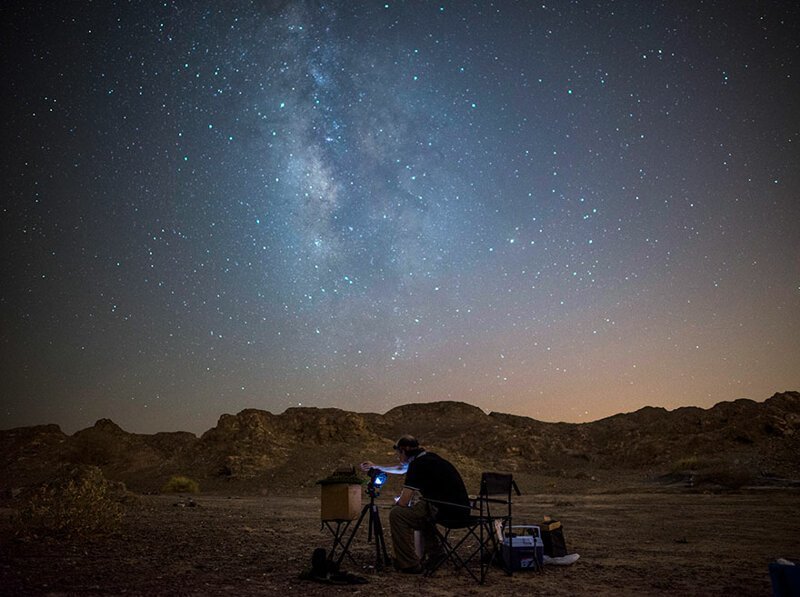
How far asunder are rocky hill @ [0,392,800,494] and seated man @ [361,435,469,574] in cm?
2262

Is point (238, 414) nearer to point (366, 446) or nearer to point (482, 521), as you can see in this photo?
point (366, 446)

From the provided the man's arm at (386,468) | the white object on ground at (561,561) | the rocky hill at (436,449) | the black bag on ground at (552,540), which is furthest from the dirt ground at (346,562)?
the rocky hill at (436,449)

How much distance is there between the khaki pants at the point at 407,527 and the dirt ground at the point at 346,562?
8.6 inches

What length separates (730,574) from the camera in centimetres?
694

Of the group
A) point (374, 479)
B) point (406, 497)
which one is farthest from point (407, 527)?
point (374, 479)

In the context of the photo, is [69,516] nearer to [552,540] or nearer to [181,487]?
[552,540]

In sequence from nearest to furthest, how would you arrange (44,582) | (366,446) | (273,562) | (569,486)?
1. (44,582)
2. (273,562)
3. (569,486)
4. (366,446)

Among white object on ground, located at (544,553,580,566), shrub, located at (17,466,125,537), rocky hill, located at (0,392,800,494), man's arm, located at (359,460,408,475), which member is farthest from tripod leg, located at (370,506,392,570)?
rocky hill, located at (0,392,800,494)

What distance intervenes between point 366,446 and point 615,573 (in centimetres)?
3396

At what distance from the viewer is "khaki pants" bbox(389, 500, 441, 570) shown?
698cm

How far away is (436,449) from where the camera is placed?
137 ft

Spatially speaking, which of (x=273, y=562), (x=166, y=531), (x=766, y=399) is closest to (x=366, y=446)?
(x=166, y=531)

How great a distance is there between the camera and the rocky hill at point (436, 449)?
108 feet

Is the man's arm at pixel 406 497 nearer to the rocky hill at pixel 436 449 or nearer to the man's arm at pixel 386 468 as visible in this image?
the man's arm at pixel 386 468
